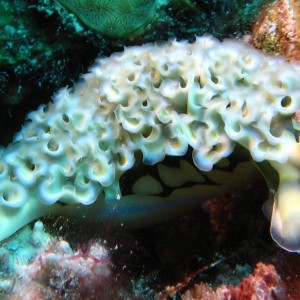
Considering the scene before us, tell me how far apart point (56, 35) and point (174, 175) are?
1.26m

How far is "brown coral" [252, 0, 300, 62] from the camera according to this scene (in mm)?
2518

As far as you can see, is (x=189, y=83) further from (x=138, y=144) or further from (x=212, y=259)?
(x=212, y=259)

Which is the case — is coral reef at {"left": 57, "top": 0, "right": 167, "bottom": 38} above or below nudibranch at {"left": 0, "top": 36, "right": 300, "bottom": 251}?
above

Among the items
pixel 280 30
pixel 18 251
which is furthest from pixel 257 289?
pixel 280 30

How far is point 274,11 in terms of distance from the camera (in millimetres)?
2652

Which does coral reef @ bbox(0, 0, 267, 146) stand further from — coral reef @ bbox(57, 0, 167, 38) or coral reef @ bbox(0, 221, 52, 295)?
coral reef @ bbox(0, 221, 52, 295)

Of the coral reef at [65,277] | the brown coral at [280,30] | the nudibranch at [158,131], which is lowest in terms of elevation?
the coral reef at [65,277]

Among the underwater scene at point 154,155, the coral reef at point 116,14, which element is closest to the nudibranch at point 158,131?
the underwater scene at point 154,155

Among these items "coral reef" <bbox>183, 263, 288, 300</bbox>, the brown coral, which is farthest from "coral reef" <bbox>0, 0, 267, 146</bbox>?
"coral reef" <bbox>183, 263, 288, 300</bbox>

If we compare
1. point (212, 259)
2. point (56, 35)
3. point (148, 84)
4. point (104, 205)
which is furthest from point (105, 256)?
point (56, 35)

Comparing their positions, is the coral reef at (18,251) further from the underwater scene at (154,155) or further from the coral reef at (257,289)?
the coral reef at (257,289)

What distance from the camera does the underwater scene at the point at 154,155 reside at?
2.16 metres

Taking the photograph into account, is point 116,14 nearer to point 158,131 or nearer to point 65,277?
point 158,131

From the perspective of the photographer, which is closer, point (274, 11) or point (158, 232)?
point (274, 11)
